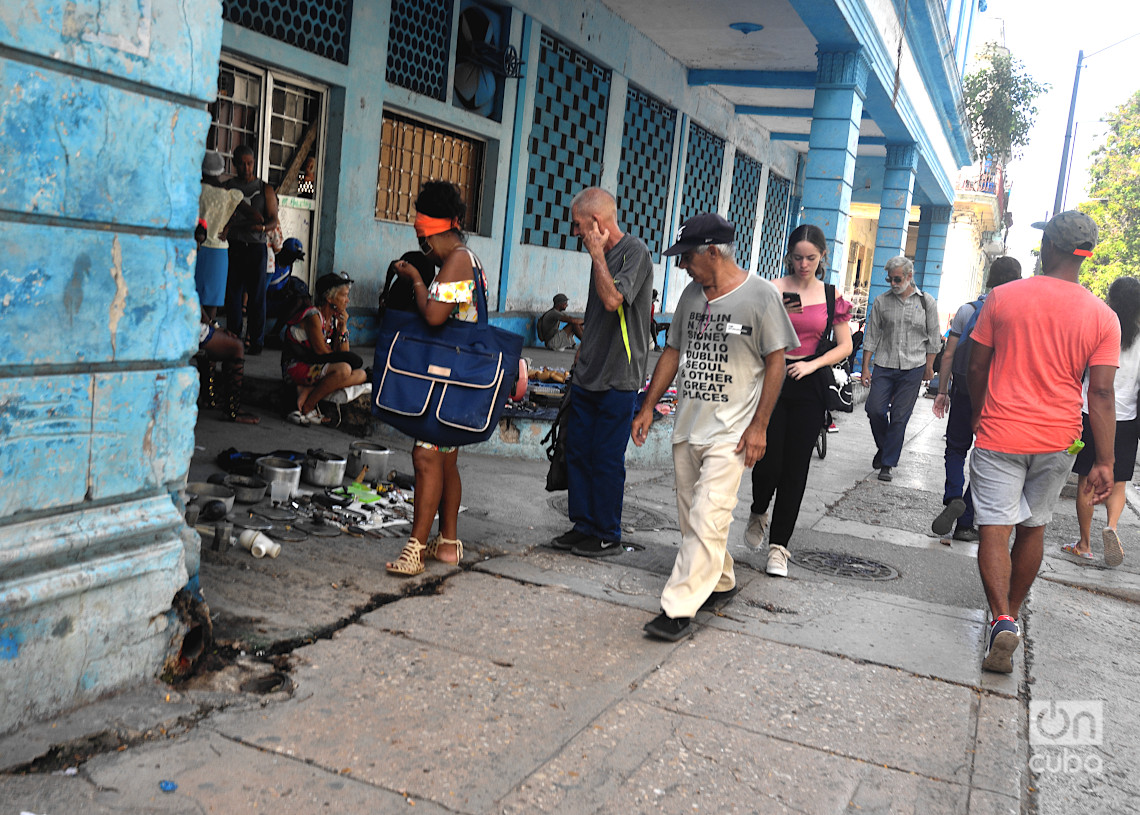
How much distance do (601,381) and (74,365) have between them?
2.55 meters

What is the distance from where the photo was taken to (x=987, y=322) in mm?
4152

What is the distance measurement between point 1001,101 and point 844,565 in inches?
947

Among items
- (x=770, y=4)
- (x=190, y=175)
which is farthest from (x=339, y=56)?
(x=190, y=175)

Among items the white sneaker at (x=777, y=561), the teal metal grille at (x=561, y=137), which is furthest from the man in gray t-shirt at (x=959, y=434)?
the teal metal grille at (x=561, y=137)

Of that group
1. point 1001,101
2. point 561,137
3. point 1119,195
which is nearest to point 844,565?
point 561,137

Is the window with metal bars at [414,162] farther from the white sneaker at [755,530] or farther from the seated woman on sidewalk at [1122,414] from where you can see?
the seated woman on sidewalk at [1122,414]

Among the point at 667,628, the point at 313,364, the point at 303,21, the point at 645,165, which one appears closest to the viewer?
the point at 667,628

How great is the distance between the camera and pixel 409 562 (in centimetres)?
425

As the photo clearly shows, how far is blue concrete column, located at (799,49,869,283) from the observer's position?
1144 centimetres

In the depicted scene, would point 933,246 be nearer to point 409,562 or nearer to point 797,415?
point 797,415

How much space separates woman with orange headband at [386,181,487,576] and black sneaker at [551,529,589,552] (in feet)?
2.63

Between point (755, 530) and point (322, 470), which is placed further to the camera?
point (322, 470)

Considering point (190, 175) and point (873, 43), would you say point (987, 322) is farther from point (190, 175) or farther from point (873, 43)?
point (873, 43)

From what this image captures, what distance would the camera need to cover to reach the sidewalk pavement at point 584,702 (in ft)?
8.56
